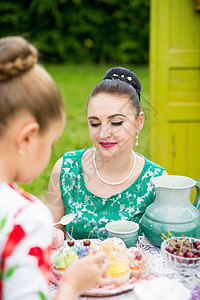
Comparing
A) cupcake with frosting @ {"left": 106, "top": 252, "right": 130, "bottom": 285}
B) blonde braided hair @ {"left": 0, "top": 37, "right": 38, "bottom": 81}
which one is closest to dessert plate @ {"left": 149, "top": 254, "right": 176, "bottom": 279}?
cupcake with frosting @ {"left": 106, "top": 252, "right": 130, "bottom": 285}

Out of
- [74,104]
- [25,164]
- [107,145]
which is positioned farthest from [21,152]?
[74,104]

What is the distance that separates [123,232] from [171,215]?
0.59 ft

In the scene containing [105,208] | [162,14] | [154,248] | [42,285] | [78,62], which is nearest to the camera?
[42,285]

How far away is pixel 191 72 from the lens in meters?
3.15

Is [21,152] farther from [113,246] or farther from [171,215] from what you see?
[171,215]

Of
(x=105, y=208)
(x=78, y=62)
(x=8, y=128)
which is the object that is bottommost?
(x=78, y=62)

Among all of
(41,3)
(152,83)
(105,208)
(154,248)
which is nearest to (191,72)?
(152,83)

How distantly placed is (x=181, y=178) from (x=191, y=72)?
184cm

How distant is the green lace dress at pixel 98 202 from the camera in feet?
5.65

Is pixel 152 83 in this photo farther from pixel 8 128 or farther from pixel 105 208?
pixel 8 128

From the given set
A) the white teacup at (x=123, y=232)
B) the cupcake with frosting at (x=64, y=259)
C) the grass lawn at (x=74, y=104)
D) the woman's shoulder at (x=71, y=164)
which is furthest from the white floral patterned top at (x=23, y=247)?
the grass lawn at (x=74, y=104)

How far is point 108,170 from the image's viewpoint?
1815mm

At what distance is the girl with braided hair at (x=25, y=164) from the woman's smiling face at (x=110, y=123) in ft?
2.28

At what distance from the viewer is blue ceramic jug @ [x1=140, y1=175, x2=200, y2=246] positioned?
53.2 inches
